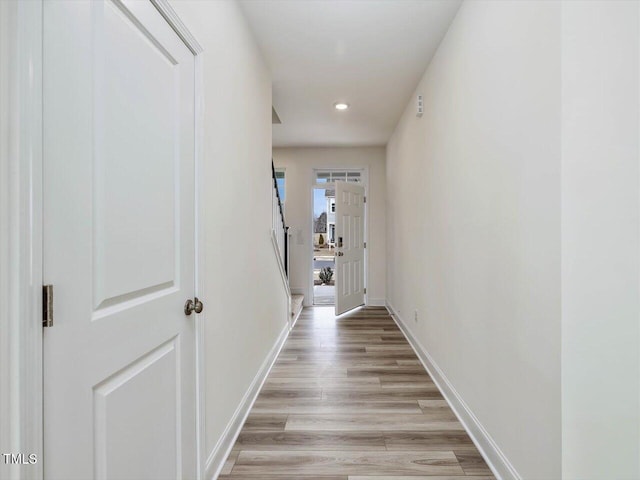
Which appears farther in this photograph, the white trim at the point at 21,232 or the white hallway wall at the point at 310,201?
the white hallway wall at the point at 310,201

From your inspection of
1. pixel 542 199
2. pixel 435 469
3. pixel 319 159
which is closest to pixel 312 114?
pixel 319 159

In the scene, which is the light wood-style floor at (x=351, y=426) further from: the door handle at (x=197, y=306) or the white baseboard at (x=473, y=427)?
the door handle at (x=197, y=306)

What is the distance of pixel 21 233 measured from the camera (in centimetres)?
69

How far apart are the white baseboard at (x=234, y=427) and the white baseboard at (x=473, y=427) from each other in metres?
1.33

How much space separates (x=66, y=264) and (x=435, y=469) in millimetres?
1837

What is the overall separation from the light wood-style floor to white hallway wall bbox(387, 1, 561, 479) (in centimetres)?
25

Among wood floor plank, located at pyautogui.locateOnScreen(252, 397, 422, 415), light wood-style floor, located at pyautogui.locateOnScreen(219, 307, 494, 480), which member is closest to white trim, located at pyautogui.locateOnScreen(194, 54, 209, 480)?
light wood-style floor, located at pyautogui.locateOnScreen(219, 307, 494, 480)

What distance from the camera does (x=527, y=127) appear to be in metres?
1.43

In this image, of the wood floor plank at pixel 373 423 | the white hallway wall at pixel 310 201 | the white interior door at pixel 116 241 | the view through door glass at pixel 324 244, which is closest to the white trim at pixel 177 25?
the white interior door at pixel 116 241

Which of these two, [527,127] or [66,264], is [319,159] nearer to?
[527,127]

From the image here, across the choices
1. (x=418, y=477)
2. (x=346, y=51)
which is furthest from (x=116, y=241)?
(x=346, y=51)

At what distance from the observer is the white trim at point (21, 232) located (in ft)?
2.19

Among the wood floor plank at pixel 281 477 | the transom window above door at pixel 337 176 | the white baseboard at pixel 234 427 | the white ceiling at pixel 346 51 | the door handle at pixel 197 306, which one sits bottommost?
the wood floor plank at pixel 281 477

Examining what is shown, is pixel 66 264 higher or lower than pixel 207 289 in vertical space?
higher
